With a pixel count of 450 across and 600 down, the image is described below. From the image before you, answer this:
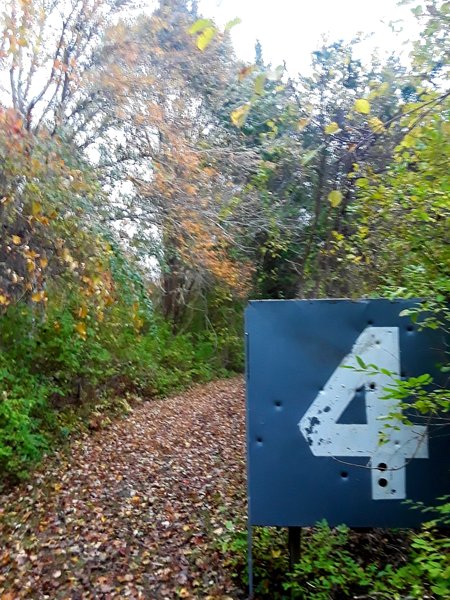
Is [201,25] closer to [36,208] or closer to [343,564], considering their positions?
[343,564]

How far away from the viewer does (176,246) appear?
42.9ft

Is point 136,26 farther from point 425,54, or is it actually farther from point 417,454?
point 417,454

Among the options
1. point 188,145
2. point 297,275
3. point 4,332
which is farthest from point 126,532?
point 297,275

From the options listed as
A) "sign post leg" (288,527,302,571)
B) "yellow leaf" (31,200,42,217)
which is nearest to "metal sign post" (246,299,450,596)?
"sign post leg" (288,527,302,571)

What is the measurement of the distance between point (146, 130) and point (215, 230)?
8.69ft

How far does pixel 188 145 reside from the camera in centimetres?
1334

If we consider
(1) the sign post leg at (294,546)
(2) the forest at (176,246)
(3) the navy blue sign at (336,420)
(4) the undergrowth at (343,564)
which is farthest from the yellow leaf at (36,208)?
(1) the sign post leg at (294,546)

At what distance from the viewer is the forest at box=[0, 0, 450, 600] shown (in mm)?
4559

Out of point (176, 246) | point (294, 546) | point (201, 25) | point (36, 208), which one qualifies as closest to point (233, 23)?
point (201, 25)

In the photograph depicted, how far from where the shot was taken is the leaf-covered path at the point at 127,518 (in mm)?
5180

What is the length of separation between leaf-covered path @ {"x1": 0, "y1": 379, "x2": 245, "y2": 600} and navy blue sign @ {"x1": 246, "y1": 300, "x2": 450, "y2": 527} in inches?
49.8

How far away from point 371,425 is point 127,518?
366 centimetres

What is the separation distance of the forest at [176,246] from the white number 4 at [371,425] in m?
0.26

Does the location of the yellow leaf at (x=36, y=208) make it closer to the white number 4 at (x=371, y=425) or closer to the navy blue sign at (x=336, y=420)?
the navy blue sign at (x=336, y=420)
